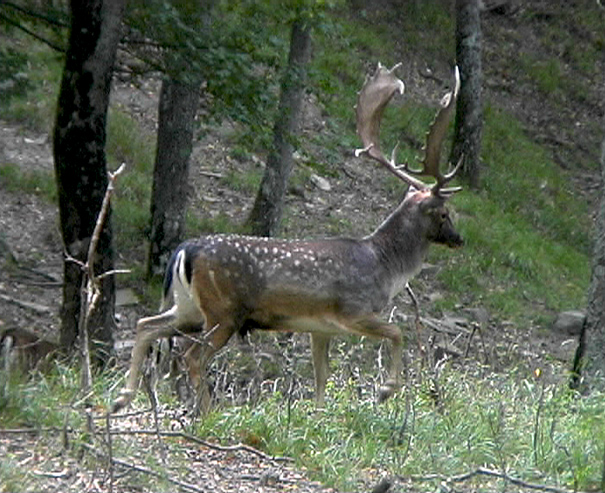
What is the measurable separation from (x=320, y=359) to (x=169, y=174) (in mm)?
6637

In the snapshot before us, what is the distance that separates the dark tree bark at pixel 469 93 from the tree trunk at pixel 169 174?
732cm

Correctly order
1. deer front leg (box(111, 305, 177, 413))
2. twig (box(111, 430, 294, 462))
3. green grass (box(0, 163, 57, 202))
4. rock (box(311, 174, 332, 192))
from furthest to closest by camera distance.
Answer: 1. rock (box(311, 174, 332, 192))
2. green grass (box(0, 163, 57, 202))
3. deer front leg (box(111, 305, 177, 413))
4. twig (box(111, 430, 294, 462))

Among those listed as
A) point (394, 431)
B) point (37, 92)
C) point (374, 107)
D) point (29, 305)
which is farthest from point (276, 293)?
point (37, 92)

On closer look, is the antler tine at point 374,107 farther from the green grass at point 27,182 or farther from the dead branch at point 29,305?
the green grass at point 27,182

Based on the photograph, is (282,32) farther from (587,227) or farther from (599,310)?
(599,310)

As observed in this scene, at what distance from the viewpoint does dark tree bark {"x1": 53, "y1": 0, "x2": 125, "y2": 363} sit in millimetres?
12172

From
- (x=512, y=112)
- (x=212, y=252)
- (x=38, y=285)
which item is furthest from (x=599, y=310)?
(x=512, y=112)

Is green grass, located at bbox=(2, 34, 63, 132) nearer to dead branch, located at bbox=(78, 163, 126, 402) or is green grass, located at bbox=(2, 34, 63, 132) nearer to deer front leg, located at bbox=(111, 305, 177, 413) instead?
deer front leg, located at bbox=(111, 305, 177, 413)

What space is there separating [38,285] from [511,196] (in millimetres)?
10077

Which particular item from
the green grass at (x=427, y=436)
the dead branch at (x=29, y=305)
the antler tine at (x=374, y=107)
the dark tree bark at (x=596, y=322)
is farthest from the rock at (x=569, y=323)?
the green grass at (x=427, y=436)

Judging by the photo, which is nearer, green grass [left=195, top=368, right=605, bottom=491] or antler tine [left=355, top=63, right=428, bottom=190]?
green grass [left=195, top=368, right=605, bottom=491]

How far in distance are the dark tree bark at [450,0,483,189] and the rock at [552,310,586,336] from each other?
4.29 m

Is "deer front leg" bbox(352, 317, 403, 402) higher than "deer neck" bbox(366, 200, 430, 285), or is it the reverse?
"deer neck" bbox(366, 200, 430, 285)

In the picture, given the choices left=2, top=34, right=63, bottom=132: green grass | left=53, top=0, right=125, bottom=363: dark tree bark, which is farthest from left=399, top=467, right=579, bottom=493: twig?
left=2, top=34, right=63, bottom=132: green grass
